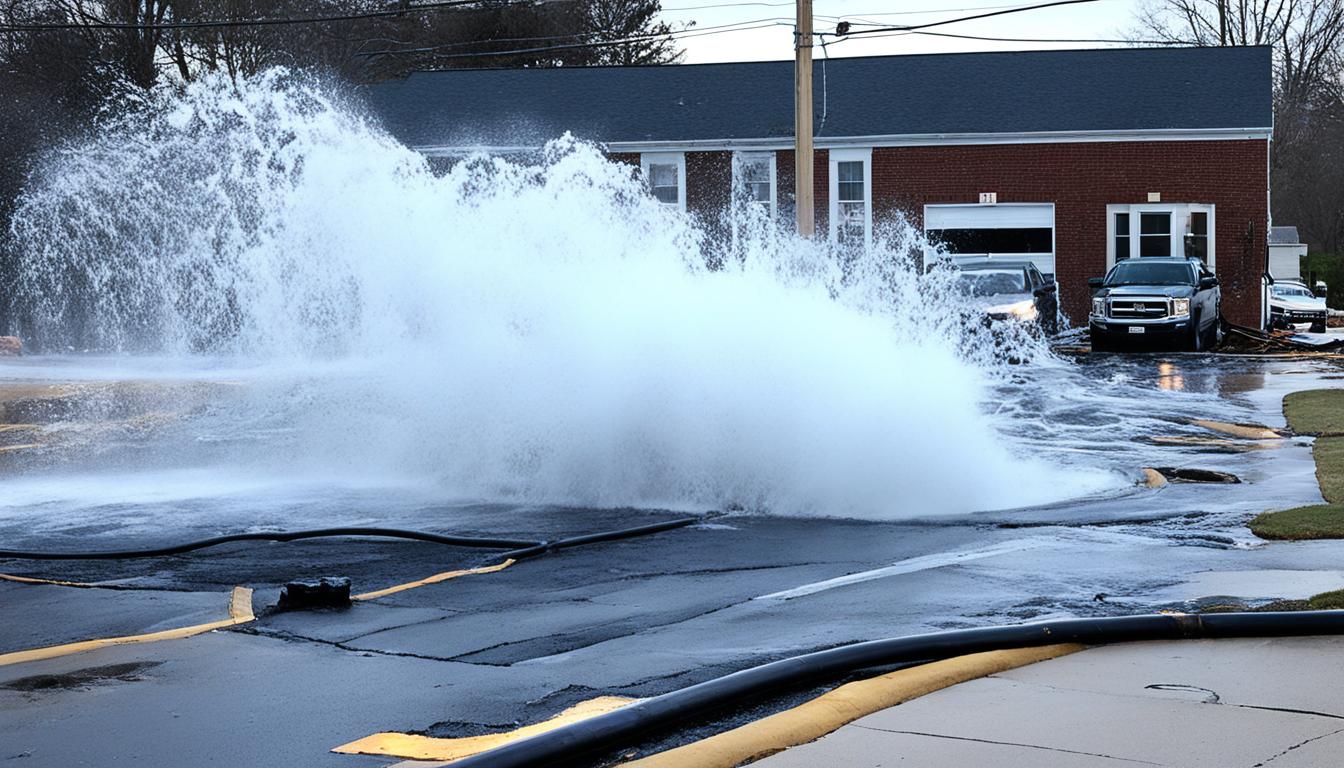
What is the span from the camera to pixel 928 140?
39.2 metres

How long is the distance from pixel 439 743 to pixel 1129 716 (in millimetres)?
2517

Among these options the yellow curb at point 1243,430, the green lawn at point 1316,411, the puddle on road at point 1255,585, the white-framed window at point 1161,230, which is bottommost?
the yellow curb at point 1243,430

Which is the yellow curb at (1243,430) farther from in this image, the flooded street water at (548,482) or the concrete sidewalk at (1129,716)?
the concrete sidewalk at (1129,716)

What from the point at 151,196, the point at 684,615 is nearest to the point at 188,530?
the point at 684,615

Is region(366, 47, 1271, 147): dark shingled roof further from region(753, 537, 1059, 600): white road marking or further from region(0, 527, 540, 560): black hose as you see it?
region(0, 527, 540, 560): black hose

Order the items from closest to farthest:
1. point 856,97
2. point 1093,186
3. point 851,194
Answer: point 1093,186 < point 851,194 < point 856,97

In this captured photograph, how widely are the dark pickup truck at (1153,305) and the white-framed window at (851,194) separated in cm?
871

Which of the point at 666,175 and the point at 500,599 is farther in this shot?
the point at 666,175

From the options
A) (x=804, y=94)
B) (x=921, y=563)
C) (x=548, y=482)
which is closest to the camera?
(x=921, y=563)

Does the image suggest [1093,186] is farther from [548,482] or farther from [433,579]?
[433,579]

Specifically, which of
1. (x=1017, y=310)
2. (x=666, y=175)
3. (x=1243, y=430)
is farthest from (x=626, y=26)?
(x=1243, y=430)

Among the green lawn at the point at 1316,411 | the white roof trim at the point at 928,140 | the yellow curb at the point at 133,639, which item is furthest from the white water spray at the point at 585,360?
the white roof trim at the point at 928,140

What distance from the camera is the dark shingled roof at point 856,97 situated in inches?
1518

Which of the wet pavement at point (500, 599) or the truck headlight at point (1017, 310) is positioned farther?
the truck headlight at point (1017, 310)
